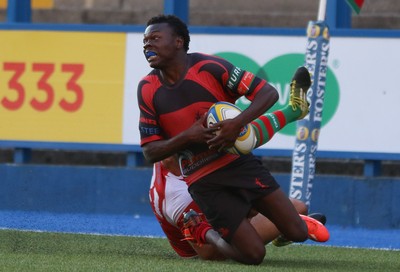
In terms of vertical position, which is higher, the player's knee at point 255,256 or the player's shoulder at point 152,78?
the player's shoulder at point 152,78

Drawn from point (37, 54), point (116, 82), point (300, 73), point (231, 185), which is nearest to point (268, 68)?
point (116, 82)

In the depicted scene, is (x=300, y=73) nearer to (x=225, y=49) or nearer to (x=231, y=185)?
(x=231, y=185)

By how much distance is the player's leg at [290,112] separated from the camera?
9539mm

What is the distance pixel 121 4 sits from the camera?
18.5 meters

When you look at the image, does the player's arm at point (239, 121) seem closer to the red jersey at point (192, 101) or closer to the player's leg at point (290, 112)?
the red jersey at point (192, 101)

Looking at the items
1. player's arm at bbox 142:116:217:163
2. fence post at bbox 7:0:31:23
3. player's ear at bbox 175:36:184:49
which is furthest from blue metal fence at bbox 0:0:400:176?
player's arm at bbox 142:116:217:163

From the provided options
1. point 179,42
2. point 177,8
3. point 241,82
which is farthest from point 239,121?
point 177,8

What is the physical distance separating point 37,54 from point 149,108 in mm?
5982

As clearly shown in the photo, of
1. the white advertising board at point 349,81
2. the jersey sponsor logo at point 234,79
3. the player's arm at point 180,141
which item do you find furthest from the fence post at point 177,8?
the player's arm at point 180,141

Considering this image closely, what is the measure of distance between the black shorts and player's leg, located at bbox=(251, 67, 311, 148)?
1.31 feet

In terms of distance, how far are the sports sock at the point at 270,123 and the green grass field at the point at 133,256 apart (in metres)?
0.93

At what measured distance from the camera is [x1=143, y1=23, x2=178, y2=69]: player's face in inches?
357

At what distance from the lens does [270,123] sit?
9617mm

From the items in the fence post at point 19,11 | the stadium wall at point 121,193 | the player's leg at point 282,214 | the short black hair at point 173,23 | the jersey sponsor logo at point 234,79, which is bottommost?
the stadium wall at point 121,193
